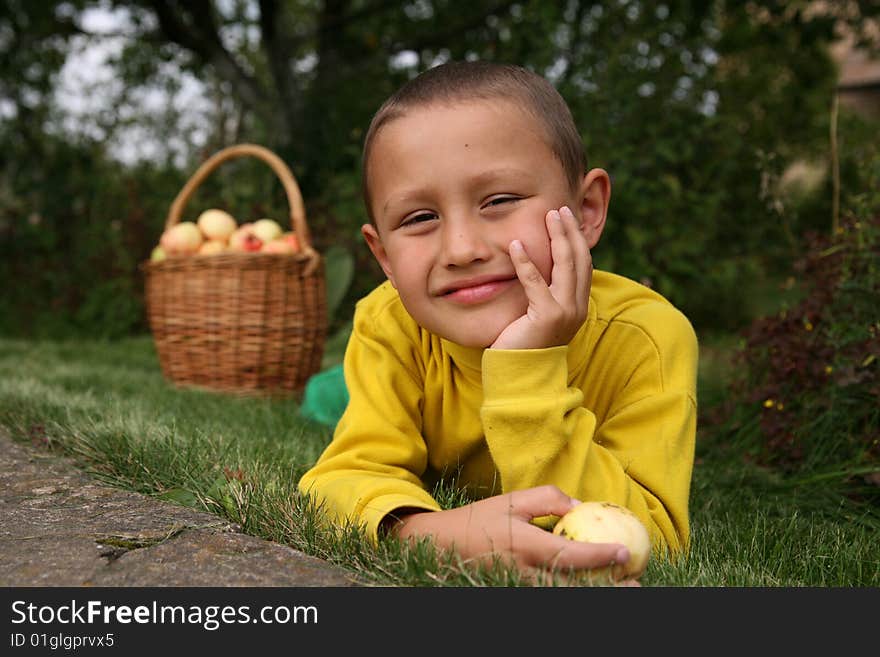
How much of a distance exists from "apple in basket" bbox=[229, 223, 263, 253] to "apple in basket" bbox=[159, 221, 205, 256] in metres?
0.18

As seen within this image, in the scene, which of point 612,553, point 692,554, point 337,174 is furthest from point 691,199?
point 612,553

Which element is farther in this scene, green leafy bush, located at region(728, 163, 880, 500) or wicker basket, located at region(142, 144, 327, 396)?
wicker basket, located at region(142, 144, 327, 396)

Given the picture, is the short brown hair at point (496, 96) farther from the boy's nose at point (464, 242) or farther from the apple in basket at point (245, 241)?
the apple in basket at point (245, 241)

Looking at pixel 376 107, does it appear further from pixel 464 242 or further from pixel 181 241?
pixel 464 242

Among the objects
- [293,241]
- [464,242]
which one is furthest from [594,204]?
[293,241]

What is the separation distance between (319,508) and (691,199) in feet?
16.4

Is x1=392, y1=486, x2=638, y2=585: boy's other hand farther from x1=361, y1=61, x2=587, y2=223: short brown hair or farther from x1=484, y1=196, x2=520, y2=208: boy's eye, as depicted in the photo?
x1=361, y1=61, x2=587, y2=223: short brown hair

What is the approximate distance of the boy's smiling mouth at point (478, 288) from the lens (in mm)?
1647

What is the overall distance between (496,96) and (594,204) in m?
0.33

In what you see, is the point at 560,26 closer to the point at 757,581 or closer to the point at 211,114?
the point at 757,581

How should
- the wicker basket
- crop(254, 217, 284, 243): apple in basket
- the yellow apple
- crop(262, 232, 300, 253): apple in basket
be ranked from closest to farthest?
the wicker basket, crop(262, 232, 300, 253): apple in basket, the yellow apple, crop(254, 217, 284, 243): apple in basket

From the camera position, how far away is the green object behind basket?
329 cm

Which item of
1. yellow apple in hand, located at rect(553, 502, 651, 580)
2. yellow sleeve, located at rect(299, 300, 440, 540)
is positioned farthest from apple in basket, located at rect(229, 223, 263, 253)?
yellow apple in hand, located at rect(553, 502, 651, 580)

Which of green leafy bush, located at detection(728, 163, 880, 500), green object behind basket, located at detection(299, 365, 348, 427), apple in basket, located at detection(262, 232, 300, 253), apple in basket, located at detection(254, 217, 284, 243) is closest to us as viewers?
green leafy bush, located at detection(728, 163, 880, 500)
